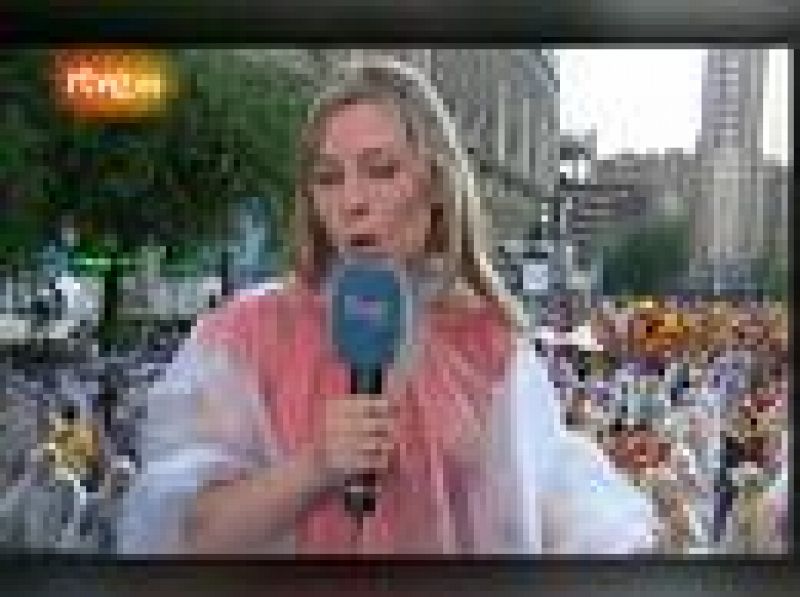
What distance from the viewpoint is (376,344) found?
9.40 feet

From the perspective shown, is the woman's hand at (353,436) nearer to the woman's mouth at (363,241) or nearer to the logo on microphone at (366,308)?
the logo on microphone at (366,308)

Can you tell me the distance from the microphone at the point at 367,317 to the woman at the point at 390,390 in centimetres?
2

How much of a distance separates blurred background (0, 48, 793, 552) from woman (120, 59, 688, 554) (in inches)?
1.7

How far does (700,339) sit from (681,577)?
1.42 feet

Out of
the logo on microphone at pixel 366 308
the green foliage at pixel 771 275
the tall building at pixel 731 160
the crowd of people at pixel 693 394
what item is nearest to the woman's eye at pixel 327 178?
the logo on microphone at pixel 366 308

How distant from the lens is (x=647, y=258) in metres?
2.88

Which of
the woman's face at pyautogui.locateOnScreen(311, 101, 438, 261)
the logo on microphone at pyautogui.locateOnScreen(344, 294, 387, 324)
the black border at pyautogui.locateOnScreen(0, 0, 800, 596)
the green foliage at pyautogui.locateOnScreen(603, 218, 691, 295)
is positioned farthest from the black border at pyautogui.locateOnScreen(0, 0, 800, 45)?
the logo on microphone at pyautogui.locateOnScreen(344, 294, 387, 324)

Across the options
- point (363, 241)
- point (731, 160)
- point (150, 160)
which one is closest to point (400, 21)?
point (363, 241)

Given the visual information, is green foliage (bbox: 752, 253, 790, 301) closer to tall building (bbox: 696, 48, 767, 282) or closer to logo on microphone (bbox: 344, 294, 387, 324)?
tall building (bbox: 696, 48, 767, 282)

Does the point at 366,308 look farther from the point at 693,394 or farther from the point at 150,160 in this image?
the point at 693,394

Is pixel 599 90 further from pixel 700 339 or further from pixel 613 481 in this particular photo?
pixel 613 481

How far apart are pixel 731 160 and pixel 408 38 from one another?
2.01ft

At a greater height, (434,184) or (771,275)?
(434,184)

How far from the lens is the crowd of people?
114 inches
